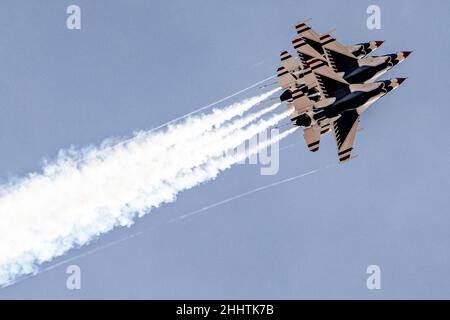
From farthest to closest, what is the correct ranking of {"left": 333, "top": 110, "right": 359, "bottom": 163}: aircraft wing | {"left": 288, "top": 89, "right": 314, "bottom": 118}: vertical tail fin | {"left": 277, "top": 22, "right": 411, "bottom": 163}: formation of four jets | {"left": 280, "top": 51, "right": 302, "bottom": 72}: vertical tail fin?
{"left": 280, "top": 51, "right": 302, "bottom": 72}: vertical tail fin → {"left": 333, "top": 110, "right": 359, "bottom": 163}: aircraft wing → {"left": 288, "top": 89, "right": 314, "bottom": 118}: vertical tail fin → {"left": 277, "top": 22, "right": 411, "bottom": 163}: formation of four jets

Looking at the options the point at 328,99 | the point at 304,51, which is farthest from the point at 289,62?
the point at 328,99

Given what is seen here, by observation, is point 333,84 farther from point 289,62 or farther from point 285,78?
point 289,62

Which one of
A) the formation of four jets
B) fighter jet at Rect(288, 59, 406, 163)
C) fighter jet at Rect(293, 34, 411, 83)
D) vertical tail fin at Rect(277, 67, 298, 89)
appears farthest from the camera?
vertical tail fin at Rect(277, 67, 298, 89)

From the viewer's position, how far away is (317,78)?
73.4 m

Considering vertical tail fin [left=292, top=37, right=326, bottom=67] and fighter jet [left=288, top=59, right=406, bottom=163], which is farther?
vertical tail fin [left=292, top=37, right=326, bottom=67]

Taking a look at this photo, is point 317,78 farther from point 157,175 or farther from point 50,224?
point 50,224

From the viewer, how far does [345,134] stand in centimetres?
7706

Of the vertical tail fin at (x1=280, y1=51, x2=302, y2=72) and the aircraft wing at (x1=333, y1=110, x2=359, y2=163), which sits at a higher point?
the vertical tail fin at (x1=280, y1=51, x2=302, y2=72)

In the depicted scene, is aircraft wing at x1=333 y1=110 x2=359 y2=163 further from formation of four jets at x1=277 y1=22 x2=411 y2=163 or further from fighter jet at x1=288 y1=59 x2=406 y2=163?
fighter jet at x1=288 y1=59 x2=406 y2=163

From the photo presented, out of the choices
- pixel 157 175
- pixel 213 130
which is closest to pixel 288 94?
pixel 213 130

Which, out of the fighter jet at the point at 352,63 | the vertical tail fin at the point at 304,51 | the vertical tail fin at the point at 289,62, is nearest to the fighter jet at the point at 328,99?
the fighter jet at the point at 352,63

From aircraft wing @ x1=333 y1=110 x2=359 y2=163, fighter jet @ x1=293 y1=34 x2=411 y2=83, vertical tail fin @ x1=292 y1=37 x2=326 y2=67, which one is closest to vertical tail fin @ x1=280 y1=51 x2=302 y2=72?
vertical tail fin @ x1=292 y1=37 x2=326 y2=67

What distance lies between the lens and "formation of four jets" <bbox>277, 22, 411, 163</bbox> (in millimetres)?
72750

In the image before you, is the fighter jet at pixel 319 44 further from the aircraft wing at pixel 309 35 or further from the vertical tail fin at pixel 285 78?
the vertical tail fin at pixel 285 78
